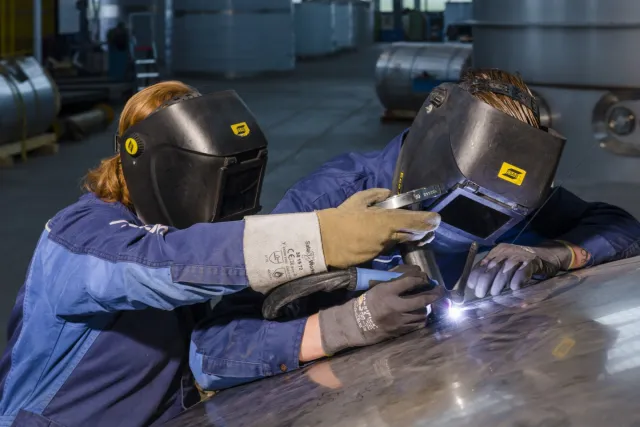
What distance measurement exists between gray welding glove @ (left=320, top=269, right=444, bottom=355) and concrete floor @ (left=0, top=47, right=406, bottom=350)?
256 cm

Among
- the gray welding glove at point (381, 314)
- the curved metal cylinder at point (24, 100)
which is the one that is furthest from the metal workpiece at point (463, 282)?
the curved metal cylinder at point (24, 100)

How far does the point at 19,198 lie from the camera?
799cm

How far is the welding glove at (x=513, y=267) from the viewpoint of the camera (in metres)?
2.00

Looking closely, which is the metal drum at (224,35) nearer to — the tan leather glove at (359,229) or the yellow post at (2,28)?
the yellow post at (2,28)

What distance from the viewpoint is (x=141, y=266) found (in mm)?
1625

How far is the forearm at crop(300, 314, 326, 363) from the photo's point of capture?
1.79 m

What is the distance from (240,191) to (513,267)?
0.61m

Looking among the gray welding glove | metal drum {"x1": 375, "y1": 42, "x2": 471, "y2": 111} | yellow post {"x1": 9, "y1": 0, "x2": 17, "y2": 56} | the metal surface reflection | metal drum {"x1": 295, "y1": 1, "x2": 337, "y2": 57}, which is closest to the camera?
the metal surface reflection

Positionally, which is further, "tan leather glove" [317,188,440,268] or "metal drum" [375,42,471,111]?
"metal drum" [375,42,471,111]

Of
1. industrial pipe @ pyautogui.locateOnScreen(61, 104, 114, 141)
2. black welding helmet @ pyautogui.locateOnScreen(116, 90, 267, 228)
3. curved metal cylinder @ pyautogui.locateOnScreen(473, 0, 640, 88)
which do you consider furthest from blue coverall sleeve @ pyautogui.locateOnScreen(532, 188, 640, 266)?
industrial pipe @ pyautogui.locateOnScreen(61, 104, 114, 141)

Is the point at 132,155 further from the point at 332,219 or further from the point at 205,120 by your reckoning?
the point at 332,219

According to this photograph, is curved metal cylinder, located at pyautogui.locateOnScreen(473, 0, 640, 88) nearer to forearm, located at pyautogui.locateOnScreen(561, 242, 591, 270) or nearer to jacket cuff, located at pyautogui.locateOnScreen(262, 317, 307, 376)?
forearm, located at pyautogui.locateOnScreen(561, 242, 591, 270)

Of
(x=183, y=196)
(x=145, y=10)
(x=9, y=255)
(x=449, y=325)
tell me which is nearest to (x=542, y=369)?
(x=449, y=325)

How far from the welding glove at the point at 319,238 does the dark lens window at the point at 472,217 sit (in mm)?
A: 193
